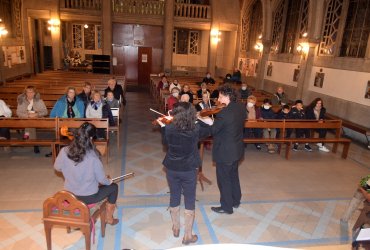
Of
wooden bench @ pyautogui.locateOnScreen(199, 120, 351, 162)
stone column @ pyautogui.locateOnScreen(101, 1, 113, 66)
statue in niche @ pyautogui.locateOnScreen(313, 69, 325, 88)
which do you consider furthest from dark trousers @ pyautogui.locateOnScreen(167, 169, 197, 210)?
stone column @ pyautogui.locateOnScreen(101, 1, 113, 66)

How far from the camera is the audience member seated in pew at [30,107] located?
704 cm

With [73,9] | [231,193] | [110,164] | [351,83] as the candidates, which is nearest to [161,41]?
[73,9]

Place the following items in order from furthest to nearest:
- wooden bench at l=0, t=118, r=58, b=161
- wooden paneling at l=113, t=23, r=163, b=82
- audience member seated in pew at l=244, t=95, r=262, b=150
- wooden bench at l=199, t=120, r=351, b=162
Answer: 1. wooden paneling at l=113, t=23, r=163, b=82
2. audience member seated in pew at l=244, t=95, r=262, b=150
3. wooden bench at l=199, t=120, r=351, b=162
4. wooden bench at l=0, t=118, r=58, b=161

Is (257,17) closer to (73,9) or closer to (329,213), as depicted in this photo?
(73,9)

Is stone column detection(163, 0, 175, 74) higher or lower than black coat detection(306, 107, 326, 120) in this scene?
higher

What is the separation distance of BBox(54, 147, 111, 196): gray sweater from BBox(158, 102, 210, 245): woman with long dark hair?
34.3 inches

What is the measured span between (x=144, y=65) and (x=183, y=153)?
17.5 meters

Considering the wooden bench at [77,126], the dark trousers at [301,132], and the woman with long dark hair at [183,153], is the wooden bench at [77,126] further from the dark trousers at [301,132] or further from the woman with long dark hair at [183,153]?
the dark trousers at [301,132]

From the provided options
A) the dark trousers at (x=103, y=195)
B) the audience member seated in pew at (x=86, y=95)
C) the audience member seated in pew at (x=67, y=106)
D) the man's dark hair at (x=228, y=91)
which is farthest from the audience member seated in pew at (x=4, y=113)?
the man's dark hair at (x=228, y=91)

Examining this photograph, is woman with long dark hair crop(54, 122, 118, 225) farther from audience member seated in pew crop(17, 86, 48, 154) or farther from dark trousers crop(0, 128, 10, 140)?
dark trousers crop(0, 128, 10, 140)

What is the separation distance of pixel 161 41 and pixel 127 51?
242cm

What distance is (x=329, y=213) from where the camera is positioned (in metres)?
5.16

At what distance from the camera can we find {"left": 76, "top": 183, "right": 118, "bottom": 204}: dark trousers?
145 inches

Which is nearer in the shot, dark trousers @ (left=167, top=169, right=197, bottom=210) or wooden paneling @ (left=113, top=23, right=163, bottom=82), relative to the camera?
dark trousers @ (left=167, top=169, right=197, bottom=210)
